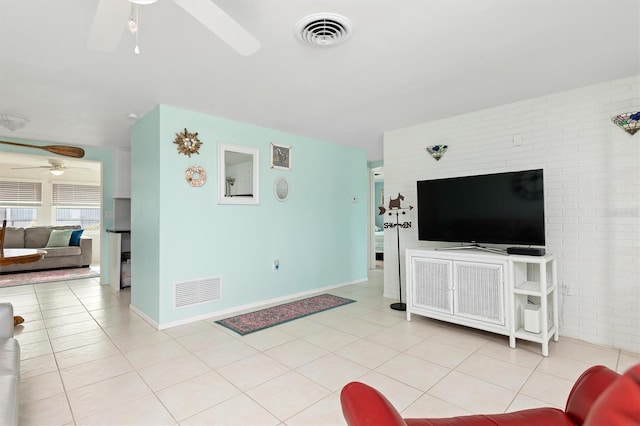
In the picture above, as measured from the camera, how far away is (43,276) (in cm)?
611

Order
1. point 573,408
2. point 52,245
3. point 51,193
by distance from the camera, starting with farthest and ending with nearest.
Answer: point 51,193 < point 52,245 < point 573,408

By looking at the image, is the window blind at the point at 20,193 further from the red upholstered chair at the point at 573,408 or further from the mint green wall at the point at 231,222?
the red upholstered chair at the point at 573,408

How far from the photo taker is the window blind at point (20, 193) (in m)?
7.48

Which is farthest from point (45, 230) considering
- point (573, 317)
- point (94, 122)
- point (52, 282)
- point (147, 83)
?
point (573, 317)

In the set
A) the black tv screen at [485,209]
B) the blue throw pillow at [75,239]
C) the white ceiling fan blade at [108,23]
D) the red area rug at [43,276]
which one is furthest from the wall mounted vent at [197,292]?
the blue throw pillow at [75,239]

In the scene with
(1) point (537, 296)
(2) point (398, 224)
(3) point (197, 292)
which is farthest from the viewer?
(2) point (398, 224)

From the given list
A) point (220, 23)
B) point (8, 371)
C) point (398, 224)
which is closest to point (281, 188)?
point (398, 224)

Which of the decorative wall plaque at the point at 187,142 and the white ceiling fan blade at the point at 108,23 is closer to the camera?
the white ceiling fan blade at the point at 108,23

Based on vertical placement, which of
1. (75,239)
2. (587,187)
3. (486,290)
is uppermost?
(587,187)

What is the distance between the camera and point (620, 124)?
2.76 metres

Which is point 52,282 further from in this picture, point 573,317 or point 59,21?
point 573,317

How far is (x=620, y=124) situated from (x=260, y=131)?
3676 millimetres

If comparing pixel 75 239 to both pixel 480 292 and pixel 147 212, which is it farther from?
pixel 480 292

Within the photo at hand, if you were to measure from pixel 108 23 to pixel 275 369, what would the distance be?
2331 millimetres
